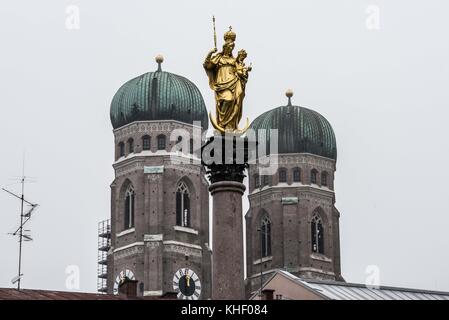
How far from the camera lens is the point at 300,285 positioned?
7888cm

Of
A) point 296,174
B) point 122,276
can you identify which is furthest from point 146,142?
point 296,174

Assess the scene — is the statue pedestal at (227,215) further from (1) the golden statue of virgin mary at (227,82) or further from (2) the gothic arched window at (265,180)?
(2) the gothic arched window at (265,180)

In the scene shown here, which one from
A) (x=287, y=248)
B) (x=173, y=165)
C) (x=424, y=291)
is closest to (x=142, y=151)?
(x=173, y=165)

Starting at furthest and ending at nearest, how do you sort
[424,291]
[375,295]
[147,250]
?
1. [147,250]
2. [424,291]
3. [375,295]

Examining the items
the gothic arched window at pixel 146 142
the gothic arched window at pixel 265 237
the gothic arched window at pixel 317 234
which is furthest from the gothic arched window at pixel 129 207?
the gothic arched window at pixel 317 234

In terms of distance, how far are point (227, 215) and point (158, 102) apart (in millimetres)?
79238

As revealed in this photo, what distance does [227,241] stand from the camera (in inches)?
1693

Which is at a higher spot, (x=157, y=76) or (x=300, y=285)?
(x=157, y=76)

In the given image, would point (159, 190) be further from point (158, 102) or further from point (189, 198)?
point (158, 102)

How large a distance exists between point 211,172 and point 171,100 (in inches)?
3089

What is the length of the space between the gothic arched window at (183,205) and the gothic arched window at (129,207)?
348 cm

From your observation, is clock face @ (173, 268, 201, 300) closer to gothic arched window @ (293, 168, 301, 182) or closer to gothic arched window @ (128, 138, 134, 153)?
gothic arched window @ (128, 138, 134, 153)
